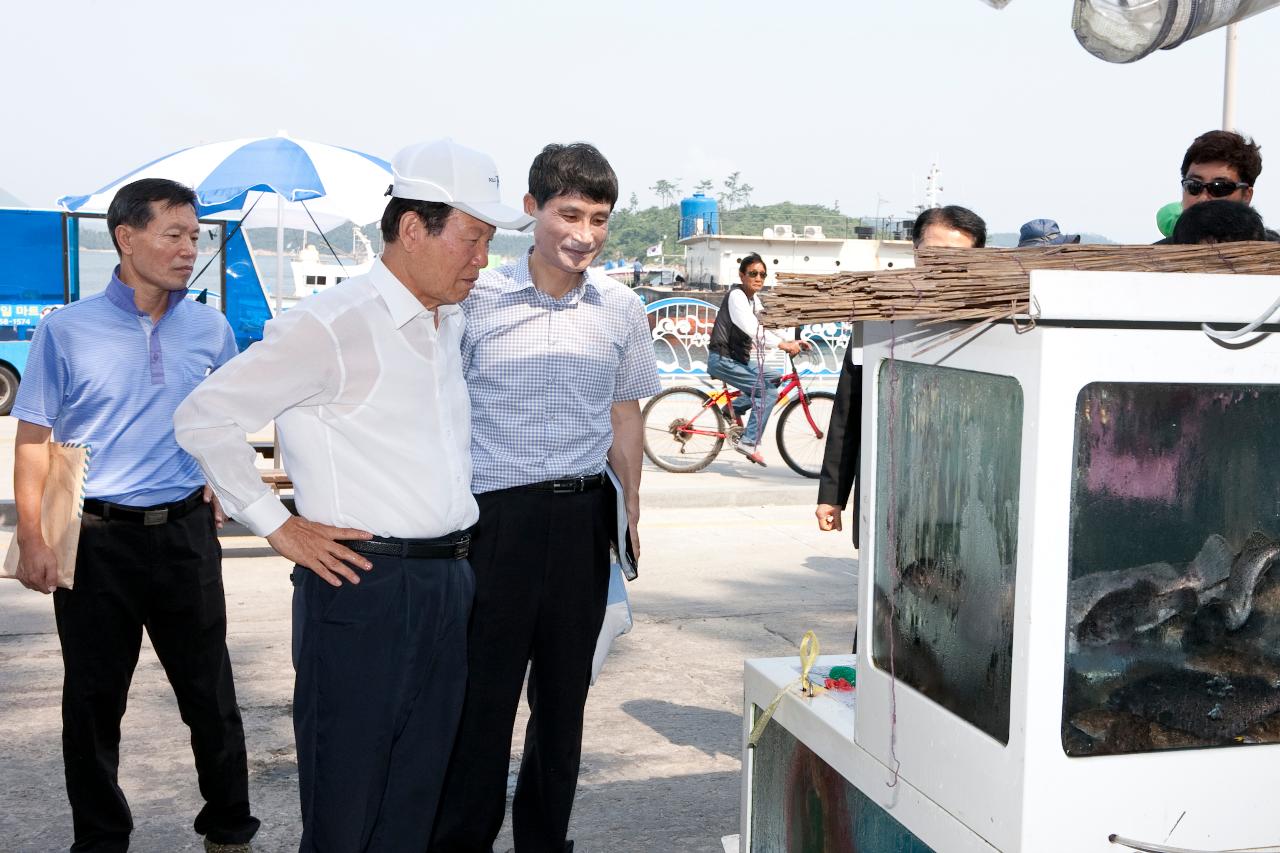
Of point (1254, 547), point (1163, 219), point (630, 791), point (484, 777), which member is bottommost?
point (630, 791)

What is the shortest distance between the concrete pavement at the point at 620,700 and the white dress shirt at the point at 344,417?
1567 mm

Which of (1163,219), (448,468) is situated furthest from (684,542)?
(448,468)

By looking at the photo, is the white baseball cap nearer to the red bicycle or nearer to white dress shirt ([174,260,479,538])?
white dress shirt ([174,260,479,538])

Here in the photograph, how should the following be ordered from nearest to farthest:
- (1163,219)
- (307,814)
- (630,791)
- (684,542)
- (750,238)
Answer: (307,814) → (630,791) → (1163,219) → (684,542) → (750,238)

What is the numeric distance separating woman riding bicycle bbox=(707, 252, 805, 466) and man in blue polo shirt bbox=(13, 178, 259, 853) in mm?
7712

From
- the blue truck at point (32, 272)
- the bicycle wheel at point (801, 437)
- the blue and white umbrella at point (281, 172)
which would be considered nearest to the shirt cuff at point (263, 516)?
the blue and white umbrella at point (281, 172)

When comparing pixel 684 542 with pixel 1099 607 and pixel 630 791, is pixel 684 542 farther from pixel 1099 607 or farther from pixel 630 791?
pixel 1099 607

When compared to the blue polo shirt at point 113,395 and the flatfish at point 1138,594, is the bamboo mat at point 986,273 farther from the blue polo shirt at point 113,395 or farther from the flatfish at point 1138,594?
the blue polo shirt at point 113,395

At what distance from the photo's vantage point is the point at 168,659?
382 centimetres

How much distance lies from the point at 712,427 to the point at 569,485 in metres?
8.36

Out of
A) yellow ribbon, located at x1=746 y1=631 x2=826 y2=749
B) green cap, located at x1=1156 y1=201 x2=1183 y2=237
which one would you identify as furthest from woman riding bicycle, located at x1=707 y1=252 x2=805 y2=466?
yellow ribbon, located at x1=746 y1=631 x2=826 y2=749

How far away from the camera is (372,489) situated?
286 centimetres

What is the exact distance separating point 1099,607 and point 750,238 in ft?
177

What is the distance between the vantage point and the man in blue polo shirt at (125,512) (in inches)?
144
